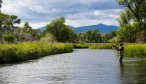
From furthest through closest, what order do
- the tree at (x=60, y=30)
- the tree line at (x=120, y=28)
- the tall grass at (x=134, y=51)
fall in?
the tree at (x=60, y=30) → the tree line at (x=120, y=28) → the tall grass at (x=134, y=51)

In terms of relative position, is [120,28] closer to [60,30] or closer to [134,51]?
[60,30]

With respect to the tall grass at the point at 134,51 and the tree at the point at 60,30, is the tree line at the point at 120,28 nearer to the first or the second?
the tree at the point at 60,30

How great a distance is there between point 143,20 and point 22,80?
67.7m

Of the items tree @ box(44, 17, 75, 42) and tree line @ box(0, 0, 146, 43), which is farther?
tree @ box(44, 17, 75, 42)

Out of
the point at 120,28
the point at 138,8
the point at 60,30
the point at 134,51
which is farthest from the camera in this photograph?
the point at 60,30

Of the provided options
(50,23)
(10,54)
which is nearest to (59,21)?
(50,23)

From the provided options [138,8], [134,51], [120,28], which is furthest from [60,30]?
[134,51]

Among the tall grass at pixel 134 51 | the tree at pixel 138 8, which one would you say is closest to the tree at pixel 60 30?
the tree at pixel 138 8

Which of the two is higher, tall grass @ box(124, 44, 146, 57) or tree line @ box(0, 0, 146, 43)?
tree line @ box(0, 0, 146, 43)

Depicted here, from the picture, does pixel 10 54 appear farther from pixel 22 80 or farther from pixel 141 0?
pixel 141 0

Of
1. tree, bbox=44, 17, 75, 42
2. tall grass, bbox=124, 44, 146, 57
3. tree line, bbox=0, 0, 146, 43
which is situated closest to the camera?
tall grass, bbox=124, 44, 146, 57

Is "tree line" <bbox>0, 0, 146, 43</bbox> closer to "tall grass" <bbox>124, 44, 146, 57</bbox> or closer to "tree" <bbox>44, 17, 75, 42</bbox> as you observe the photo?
"tree" <bbox>44, 17, 75, 42</bbox>

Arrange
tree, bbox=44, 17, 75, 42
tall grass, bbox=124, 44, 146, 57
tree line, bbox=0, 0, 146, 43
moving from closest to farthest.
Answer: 1. tall grass, bbox=124, 44, 146, 57
2. tree line, bbox=0, 0, 146, 43
3. tree, bbox=44, 17, 75, 42

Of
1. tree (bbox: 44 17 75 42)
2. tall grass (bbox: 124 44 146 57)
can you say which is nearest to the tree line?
tree (bbox: 44 17 75 42)
